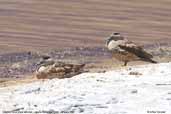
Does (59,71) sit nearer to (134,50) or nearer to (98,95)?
(134,50)

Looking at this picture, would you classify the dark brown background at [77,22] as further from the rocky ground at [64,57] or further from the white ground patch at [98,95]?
the white ground patch at [98,95]

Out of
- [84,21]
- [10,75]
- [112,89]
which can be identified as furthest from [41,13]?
[112,89]

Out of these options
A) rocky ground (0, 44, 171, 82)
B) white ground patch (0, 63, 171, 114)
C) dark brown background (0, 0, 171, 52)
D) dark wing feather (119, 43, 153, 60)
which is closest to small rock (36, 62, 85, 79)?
white ground patch (0, 63, 171, 114)

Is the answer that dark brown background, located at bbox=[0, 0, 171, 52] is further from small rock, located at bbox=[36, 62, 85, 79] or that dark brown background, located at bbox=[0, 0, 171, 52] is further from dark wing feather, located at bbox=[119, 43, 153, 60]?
small rock, located at bbox=[36, 62, 85, 79]

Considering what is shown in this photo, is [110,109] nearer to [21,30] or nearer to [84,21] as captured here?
[21,30]

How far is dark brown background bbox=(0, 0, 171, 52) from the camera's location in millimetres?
19344

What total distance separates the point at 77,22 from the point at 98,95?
1631cm

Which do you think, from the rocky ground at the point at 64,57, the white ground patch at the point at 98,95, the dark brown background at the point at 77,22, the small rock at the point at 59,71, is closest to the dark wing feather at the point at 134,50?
the small rock at the point at 59,71

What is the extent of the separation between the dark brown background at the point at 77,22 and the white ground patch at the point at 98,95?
1159cm

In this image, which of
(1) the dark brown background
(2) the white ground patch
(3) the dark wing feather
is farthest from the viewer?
(1) the dark brown background

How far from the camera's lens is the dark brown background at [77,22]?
19.3 m

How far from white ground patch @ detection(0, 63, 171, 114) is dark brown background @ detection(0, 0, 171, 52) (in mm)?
11587

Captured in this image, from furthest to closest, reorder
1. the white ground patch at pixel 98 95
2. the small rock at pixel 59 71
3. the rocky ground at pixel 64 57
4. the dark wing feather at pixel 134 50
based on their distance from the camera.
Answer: the rocky ground at pixel 64 57
the dark wing feather at pixel 134 50
the small rock at pixel 59 71
the white ground patch at pixel 98 95

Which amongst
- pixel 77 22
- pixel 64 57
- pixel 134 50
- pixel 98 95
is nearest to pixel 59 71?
pixel 134 50
